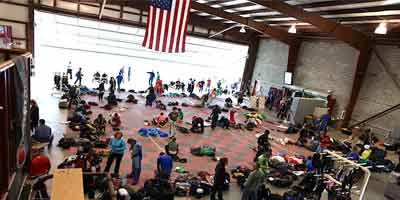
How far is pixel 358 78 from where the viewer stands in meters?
18.8

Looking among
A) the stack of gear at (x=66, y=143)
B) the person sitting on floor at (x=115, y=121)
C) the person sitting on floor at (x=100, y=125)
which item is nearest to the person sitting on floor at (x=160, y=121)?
the person sitting on floor at (x=115, y=121)

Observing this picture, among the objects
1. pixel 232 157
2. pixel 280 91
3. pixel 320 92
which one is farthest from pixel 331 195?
pixel 280 91

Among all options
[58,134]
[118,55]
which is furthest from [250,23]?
[118,55]

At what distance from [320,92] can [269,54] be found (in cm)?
742

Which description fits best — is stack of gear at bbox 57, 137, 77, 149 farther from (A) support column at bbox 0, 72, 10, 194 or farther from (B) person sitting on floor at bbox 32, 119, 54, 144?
(A) support column at bbox 0, 72, 10, 194

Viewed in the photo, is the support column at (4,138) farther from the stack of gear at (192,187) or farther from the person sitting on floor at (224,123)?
the person sitting on floor at (224,123)

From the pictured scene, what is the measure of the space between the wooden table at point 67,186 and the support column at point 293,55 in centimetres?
2252

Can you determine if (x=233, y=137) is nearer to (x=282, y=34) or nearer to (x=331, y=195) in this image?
(x=331, y=195)

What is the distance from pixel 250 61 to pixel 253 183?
2294cm

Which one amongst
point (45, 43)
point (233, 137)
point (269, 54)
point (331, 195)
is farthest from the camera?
point (45, 43)

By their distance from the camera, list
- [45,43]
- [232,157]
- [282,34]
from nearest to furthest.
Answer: [232,157] < [282,34] < [45,43]

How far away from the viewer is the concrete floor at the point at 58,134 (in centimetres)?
970

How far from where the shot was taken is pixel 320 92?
70.8 feet

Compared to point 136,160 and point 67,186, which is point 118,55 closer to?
point 136,160
